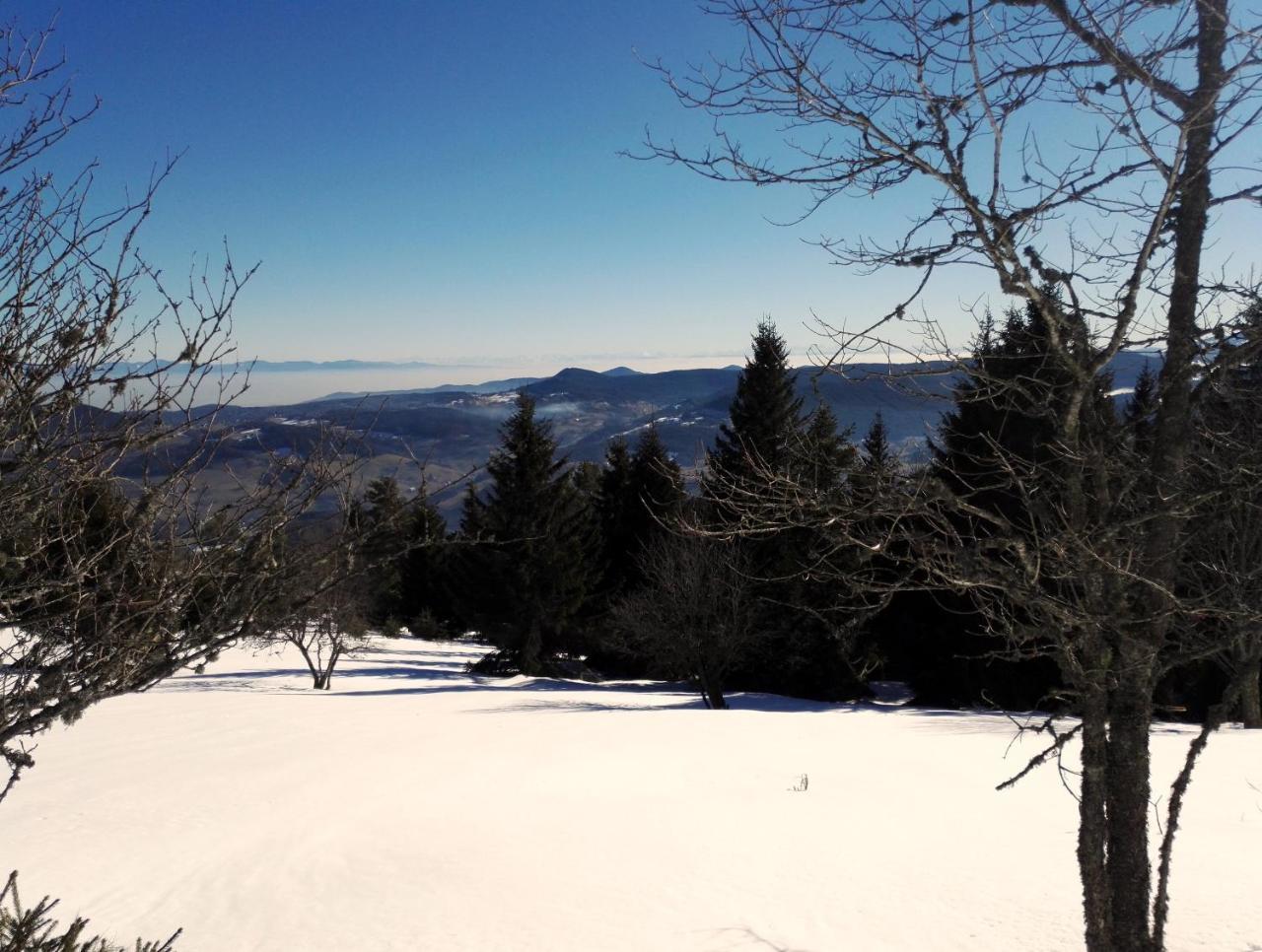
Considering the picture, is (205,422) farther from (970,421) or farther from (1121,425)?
(970,421)

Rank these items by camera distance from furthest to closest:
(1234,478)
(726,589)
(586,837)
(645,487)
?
(645,487) → (726,589) → (586,837) → (1234,478)

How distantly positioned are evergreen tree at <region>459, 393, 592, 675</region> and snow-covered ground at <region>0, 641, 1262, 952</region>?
11.2 metres

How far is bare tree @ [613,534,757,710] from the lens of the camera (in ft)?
61.6

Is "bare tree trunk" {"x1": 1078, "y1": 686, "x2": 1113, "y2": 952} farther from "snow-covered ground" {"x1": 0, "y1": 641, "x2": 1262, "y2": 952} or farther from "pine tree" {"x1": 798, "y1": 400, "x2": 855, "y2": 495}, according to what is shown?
"snow-covered ground" {"x1": 0, "y1": 641, "x2": 1262, "y2": 952}

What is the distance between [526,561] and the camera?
2455 cm

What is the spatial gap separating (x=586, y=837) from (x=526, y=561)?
54.8 ft

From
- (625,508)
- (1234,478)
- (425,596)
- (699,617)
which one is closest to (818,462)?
(1234,478)

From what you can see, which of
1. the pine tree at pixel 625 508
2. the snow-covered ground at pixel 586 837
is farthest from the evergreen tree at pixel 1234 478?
the pine tree at pixel 625 508

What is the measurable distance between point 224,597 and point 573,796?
7.09m

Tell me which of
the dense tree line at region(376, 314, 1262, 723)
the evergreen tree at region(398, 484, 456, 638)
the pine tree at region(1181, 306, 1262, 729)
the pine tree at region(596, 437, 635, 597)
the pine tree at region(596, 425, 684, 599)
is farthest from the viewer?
the evergreen tree at region(398, 484, 456, 638)

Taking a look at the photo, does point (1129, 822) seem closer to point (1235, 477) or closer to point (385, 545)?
point (1235, 477)

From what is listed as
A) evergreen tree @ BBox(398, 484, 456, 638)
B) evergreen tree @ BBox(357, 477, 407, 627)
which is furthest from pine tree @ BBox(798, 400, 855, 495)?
evergreen tree @ BBox(398, 484, 456, 638)

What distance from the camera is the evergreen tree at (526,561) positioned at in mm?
24625

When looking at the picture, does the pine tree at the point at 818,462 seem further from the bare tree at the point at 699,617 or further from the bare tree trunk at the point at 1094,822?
the bare tree at the point at 699,617
